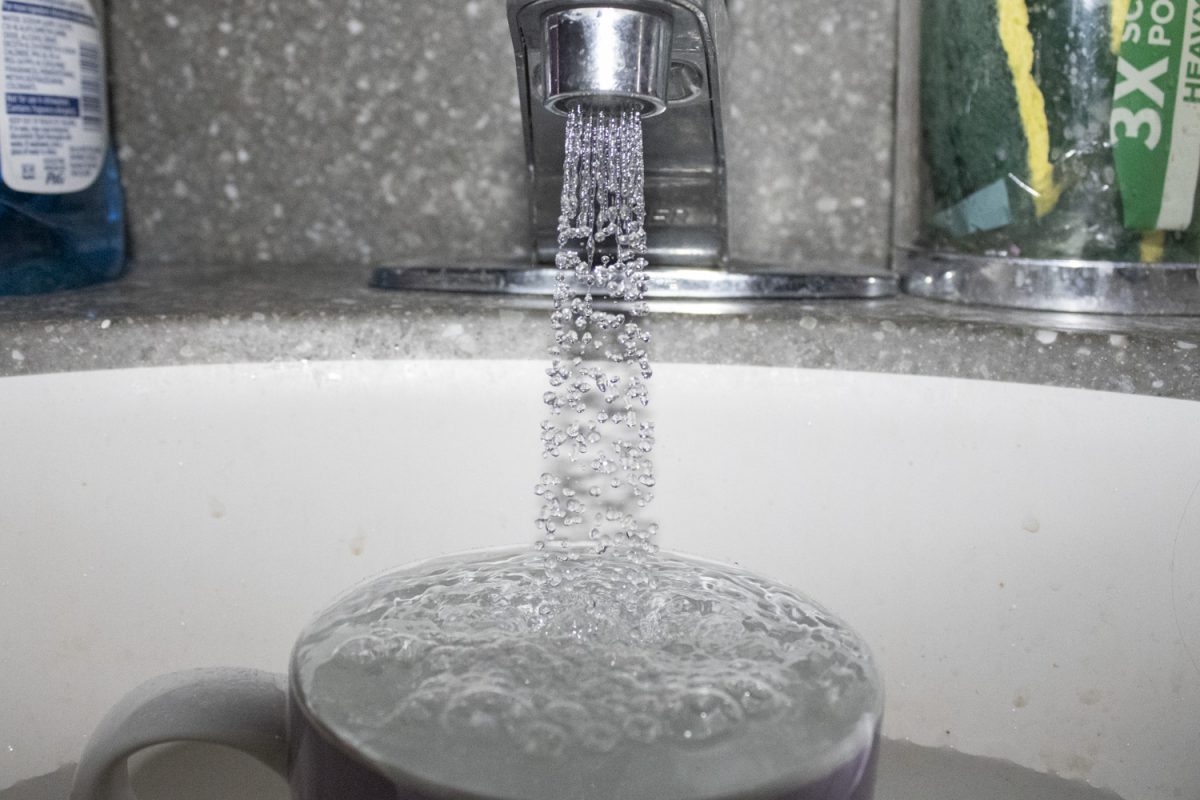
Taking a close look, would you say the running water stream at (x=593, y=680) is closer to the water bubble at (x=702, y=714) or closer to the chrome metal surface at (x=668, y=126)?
the water bubble at (x=702, y=714)

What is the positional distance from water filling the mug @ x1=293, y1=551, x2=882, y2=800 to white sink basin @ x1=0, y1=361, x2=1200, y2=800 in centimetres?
13

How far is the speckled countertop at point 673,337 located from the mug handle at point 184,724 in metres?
0.18

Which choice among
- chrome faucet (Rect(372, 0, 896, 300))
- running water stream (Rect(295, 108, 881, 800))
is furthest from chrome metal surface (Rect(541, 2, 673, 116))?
running water stream (Rect(295, 108, 881, 800))

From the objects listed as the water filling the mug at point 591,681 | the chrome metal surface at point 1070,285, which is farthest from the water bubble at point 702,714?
the chrome metal surface at point 1070,285

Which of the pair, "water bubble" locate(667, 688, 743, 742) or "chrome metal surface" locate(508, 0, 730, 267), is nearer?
"water bubble" locate(667, 688, 743, 742)

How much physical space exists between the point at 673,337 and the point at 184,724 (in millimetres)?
210

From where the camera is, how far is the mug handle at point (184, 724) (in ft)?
0.64

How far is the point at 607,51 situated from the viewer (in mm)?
318

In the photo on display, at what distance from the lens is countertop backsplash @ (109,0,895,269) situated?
1.63 feet

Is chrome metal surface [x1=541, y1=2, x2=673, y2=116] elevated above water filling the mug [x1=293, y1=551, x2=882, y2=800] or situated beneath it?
elevated above

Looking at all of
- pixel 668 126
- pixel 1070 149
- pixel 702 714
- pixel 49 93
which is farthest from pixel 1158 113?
pixel 49 93

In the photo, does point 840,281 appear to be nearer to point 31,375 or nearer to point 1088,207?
point 1088,207

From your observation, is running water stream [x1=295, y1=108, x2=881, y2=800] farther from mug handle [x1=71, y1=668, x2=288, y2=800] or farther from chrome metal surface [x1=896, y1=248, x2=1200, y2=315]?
chrome metal surface [x1=896, y1=248, x2=1200, y2=315]

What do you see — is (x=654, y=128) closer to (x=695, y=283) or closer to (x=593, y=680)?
(x=695, y=283)
